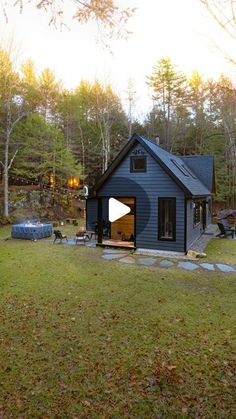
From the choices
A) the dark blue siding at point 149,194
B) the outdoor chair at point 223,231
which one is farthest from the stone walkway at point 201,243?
the dark blue siding at point 149,194

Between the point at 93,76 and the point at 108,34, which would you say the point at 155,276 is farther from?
the point at 93,76

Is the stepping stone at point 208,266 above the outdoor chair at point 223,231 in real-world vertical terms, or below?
below

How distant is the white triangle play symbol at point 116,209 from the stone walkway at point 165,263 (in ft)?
11.7

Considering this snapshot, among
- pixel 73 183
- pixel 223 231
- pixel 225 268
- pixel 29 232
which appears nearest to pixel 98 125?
pixel 73 183

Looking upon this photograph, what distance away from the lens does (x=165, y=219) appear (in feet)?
35.7

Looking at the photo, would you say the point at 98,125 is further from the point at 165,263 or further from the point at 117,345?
the point at 117,345

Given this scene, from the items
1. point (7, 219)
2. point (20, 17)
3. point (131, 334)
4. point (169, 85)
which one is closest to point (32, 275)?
point (131, 334)

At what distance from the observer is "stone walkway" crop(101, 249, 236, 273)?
8.47 metres

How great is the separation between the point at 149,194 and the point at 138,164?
1467 mm

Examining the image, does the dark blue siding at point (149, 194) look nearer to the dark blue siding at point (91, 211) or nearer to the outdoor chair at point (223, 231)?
the dark blue siding at point (91, 211)

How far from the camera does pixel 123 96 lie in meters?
25.0

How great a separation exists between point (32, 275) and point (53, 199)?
15.3 m

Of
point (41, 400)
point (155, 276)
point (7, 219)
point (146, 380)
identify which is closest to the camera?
point (41, 400)

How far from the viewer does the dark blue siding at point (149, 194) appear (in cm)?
1052
